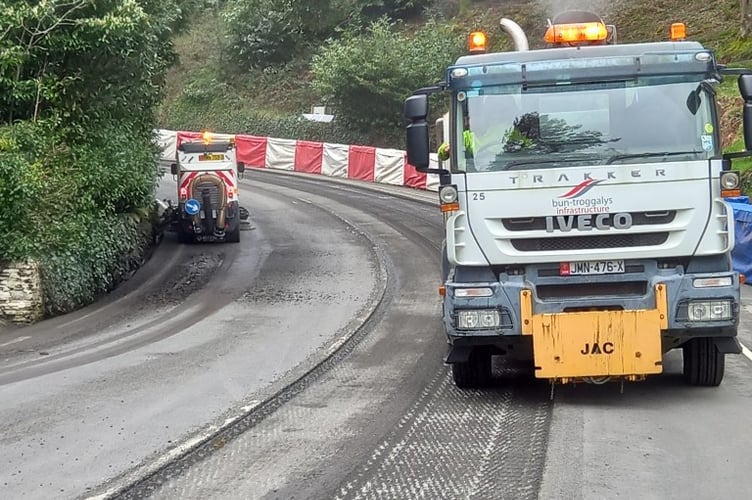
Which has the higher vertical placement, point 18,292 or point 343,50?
point 343,50

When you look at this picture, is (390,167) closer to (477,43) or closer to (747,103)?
(477,43)

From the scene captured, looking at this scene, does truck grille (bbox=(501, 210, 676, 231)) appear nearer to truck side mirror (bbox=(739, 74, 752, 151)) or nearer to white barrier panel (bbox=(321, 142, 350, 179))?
truck side mirror (bbox=(739, 74, 752, 151))

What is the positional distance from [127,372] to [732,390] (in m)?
6.41

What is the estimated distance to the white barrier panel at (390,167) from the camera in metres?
34.7

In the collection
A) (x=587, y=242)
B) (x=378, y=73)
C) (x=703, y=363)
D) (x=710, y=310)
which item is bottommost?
(x=703, y=363)

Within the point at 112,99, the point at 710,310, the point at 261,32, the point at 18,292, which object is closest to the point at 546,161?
the point at 710,310

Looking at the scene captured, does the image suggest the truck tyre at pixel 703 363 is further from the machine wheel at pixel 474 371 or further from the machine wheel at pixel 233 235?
the machine wheel at pixel 233 235

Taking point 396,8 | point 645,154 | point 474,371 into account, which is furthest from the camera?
point 396,8

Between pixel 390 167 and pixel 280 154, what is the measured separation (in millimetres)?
7375

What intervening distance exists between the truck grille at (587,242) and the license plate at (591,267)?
138mm

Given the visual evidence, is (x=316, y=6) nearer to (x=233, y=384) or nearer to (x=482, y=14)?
(x=482, y=14)

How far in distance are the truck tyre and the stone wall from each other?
389 inches

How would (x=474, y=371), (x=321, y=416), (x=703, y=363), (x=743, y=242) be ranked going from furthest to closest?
(x=743, y=242), (x=474, y=371), (x=703, y=363), (x=321, y=416)

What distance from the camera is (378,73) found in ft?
131
